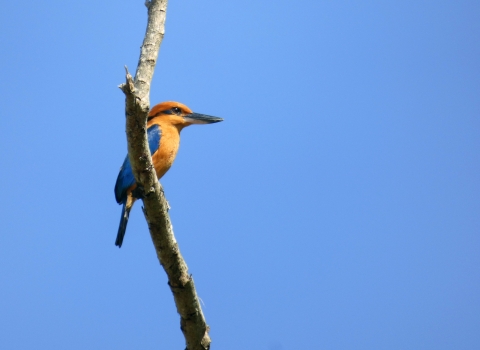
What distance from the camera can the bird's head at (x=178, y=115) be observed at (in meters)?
6.57

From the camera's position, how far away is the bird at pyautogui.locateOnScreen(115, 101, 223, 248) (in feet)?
18.5

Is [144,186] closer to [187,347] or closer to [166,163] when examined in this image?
[187,347]

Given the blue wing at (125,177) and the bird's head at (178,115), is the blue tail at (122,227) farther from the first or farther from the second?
the bird's head at (178,115)

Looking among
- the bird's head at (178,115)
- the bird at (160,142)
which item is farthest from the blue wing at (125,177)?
the bird's head at (178,115)

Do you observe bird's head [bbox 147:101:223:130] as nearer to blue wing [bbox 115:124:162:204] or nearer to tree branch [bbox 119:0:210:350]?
blue wing [bbox 115:124:162:204]

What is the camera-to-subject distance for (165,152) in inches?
235

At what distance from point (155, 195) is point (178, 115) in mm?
2743

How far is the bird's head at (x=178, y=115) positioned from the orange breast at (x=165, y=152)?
1.01 ft

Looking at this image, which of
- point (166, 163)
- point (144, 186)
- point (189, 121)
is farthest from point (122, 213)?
point (144, 186)

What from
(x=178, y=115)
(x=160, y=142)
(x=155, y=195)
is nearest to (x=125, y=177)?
(x=160, y=142)

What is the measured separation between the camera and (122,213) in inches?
225

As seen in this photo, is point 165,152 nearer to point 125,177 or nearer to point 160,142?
point 160,142

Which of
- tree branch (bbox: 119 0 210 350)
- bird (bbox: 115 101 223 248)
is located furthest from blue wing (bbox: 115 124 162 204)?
tree branch (bbox: 119 0 210 350)

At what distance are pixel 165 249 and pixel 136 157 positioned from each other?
75 centimetres
